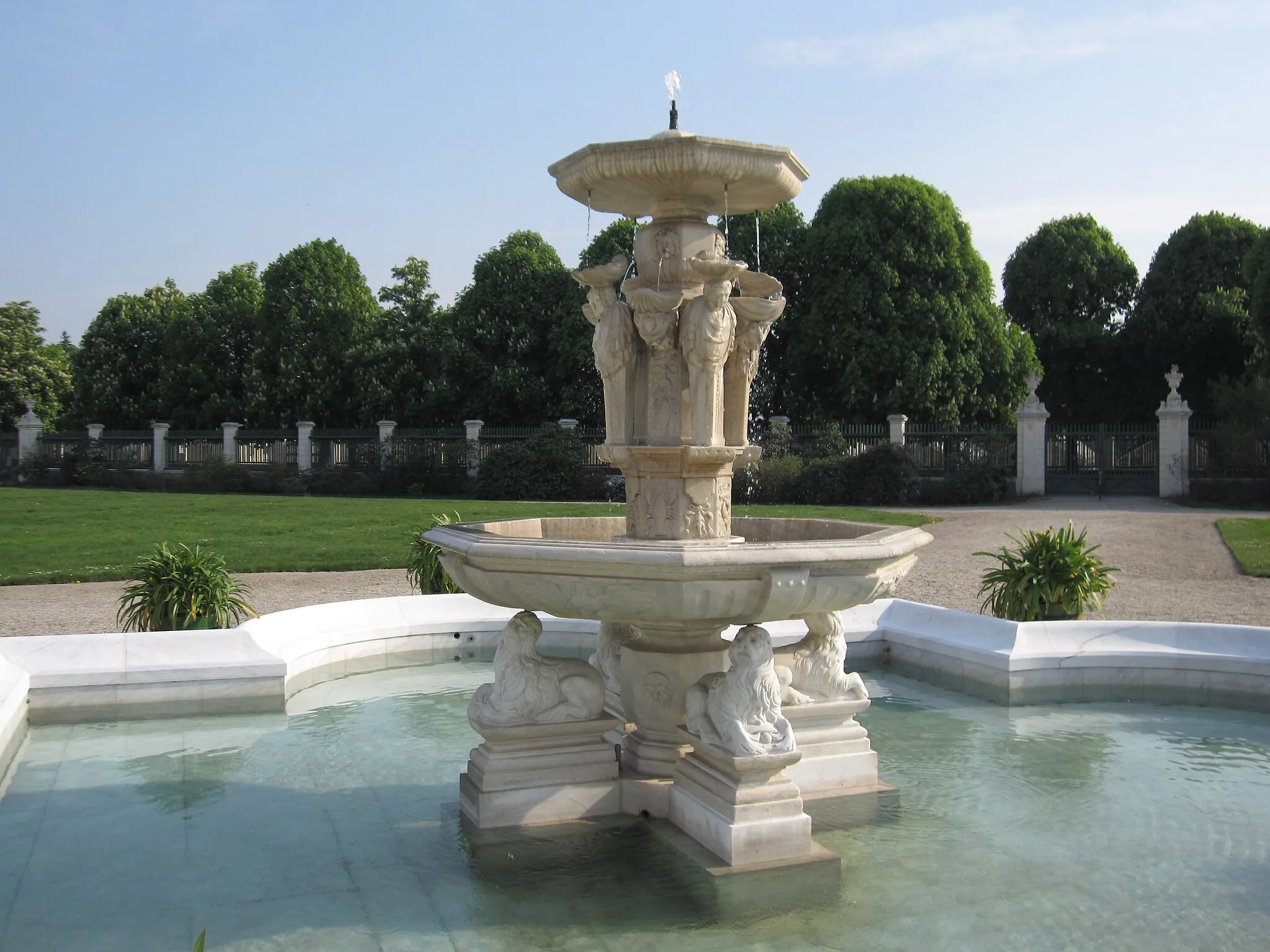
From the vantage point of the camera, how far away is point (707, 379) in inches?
211

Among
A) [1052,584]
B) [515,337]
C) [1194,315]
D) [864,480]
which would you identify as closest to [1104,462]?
[864,480]

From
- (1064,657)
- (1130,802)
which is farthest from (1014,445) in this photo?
(1130,802)

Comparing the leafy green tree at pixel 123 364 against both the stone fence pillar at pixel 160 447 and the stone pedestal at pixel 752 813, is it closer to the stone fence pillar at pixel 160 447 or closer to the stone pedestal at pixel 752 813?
the stone fence pillar at pixel 160 447

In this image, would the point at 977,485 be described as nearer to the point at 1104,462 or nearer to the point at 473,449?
the point at 1104,462

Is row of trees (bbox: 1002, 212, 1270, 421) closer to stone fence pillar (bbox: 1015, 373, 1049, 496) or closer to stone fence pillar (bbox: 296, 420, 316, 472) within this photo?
stone fence pillar (bbox: 1015, 373, 1049, 496)

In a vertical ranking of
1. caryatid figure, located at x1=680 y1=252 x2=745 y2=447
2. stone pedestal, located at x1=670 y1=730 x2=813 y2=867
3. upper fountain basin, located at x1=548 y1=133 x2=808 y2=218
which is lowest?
stone pedestal, located at x1=670 y1=730 x2=813 y2=867

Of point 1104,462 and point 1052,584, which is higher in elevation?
point 1104,462

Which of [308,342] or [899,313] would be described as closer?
[899,313]

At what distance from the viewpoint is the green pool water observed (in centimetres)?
396

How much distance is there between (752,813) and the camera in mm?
4535

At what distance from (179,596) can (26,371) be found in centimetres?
4473

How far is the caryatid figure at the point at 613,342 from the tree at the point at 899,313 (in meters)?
27.1

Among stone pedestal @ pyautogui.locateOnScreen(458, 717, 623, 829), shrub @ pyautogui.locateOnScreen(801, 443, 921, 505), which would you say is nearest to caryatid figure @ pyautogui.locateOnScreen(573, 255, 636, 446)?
stone pedestal @ pyautogui.locateOnScreen(458, 717, 623, 829)

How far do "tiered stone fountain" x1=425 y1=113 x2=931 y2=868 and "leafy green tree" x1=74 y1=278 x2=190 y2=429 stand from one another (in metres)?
41.9
